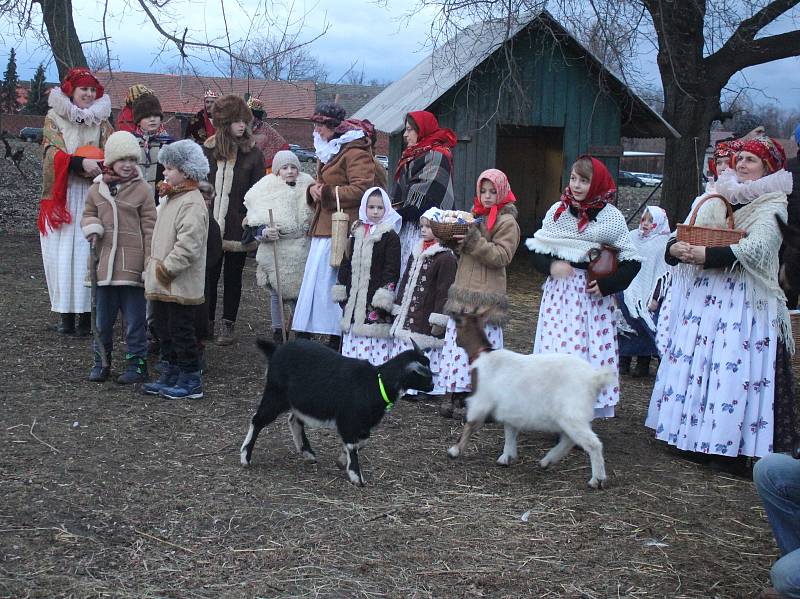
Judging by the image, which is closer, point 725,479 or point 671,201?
point 725,479

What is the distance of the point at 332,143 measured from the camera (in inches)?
288

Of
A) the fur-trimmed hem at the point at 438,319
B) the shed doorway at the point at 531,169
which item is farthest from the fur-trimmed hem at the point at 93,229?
the shed doorway at the point at 531,169

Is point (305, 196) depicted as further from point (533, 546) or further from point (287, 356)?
point (533, 546)

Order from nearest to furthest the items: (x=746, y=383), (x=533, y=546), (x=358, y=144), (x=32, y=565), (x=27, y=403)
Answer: (x=32, y=565)
(x=533, y=546)
(x=746, y=383)
(x=27, y=403)
(x=358, y=144)

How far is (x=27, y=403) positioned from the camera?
6094 millimetres

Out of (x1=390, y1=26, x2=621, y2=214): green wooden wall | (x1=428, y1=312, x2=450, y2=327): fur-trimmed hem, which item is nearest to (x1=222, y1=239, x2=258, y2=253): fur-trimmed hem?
(x1=428, y1=312, x2=450, y2=327): fur-trimmed hem

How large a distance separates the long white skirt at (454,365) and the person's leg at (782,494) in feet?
8.94

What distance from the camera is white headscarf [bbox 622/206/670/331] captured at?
7.76 m

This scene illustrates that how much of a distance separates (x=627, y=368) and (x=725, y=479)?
3054mm

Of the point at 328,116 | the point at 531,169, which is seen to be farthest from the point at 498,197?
the point at 531,169

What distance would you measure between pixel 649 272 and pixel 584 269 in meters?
2.58

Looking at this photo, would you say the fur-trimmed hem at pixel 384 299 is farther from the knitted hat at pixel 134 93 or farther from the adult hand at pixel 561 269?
the knitted hat at pixel 134 93

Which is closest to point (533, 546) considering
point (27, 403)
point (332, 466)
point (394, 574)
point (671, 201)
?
point (394, 574)

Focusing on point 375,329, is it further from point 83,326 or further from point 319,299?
point 83,326
